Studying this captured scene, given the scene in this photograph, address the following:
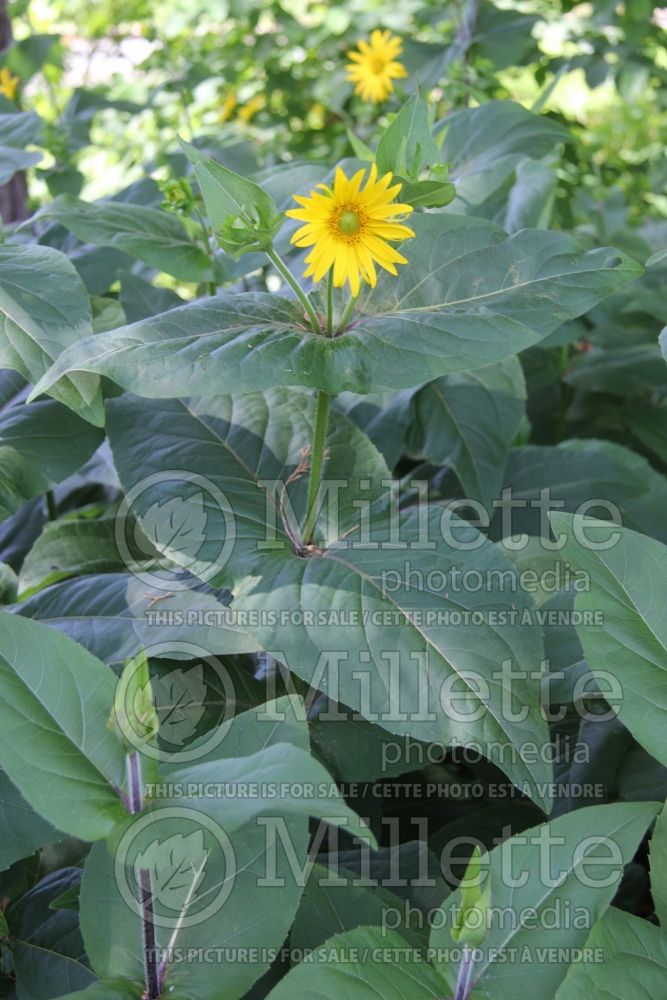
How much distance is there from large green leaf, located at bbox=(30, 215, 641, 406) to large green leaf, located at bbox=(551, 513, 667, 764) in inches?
6.6

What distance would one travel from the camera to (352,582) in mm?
833

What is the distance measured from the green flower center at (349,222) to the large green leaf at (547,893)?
1.60 ft

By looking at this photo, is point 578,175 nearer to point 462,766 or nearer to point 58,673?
point 462,766

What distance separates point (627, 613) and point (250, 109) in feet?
7.75

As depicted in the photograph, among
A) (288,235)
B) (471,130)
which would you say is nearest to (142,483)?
(288,235)

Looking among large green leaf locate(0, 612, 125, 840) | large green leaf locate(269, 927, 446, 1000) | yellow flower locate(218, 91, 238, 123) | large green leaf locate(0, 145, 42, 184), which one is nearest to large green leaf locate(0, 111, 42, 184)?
large green leaf locate(0, 145, 42, 184)

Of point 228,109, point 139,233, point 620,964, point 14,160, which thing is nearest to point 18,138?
point 14,160

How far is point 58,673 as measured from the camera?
0.67 meters

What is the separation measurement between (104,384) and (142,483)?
16 centimetres

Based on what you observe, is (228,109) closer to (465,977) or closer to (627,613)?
(627,613)

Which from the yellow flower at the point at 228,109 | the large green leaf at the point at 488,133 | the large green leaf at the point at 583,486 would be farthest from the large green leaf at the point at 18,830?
the yellow flower at the point at 228,109

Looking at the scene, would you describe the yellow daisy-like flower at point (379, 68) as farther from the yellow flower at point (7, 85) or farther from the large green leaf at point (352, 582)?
the large green leaf at point (352, 582)

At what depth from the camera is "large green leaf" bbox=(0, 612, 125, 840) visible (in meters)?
0.61

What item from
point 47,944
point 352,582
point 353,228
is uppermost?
point 353,228
